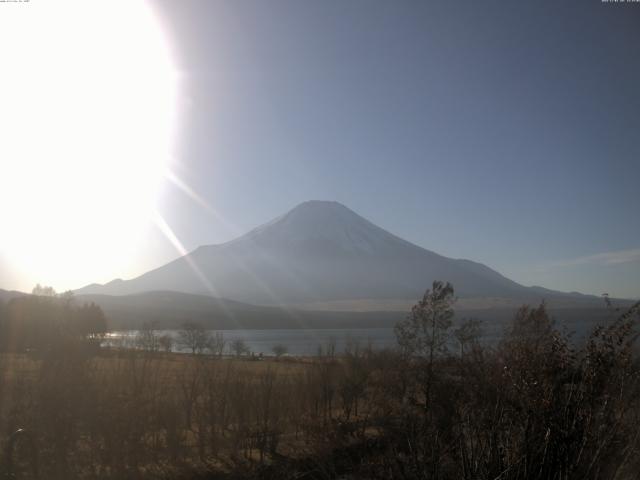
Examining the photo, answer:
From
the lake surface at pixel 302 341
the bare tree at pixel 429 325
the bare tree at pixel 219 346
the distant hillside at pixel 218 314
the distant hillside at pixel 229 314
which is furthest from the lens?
the distant hillside at pixel 218 314

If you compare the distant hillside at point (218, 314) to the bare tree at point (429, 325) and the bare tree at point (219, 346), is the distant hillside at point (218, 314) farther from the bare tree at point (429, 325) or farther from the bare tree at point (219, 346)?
the bare tree at point (429, 325)

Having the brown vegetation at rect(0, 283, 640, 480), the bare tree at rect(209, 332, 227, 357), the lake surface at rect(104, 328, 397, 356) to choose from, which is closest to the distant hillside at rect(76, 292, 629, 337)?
the lake surface at rect(104, 328, 397, 356)

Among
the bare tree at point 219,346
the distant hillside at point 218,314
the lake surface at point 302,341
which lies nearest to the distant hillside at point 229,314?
the distant hillside at point 218,314

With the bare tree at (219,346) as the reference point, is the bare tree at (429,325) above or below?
above

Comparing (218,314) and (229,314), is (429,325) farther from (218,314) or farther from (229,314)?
(229,314)

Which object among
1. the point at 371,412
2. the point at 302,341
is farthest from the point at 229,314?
the point at 371,412

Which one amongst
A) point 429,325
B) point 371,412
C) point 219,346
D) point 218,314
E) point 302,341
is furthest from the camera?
point 218,314

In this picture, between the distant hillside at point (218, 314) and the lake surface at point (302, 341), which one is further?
the distant hillside at point (218, 314)

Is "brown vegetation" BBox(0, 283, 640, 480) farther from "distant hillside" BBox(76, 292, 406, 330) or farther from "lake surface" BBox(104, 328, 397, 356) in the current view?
"distant hillside" BBox(76, 292, 406, 330)

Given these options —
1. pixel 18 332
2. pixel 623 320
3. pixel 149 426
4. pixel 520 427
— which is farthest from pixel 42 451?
pixel 18 332

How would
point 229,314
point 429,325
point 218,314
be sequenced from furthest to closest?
point 229,314 < point 218,314 < point 429,325

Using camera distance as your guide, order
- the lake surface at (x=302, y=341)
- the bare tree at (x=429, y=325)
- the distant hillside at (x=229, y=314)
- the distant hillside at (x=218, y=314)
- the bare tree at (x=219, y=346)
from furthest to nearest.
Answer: the distant hillside at (x=218, y=314)
the distant hillside at (x=229, y=314)
the lake surface at (x=302, y=341)
the bare tree at (x=219, y=346)
the bare tree at (x=429, y=325)

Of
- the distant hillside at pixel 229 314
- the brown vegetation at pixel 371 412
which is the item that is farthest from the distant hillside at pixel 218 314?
the brown vegetation at pixel 371 412

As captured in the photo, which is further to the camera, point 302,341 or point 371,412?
point 302,341
